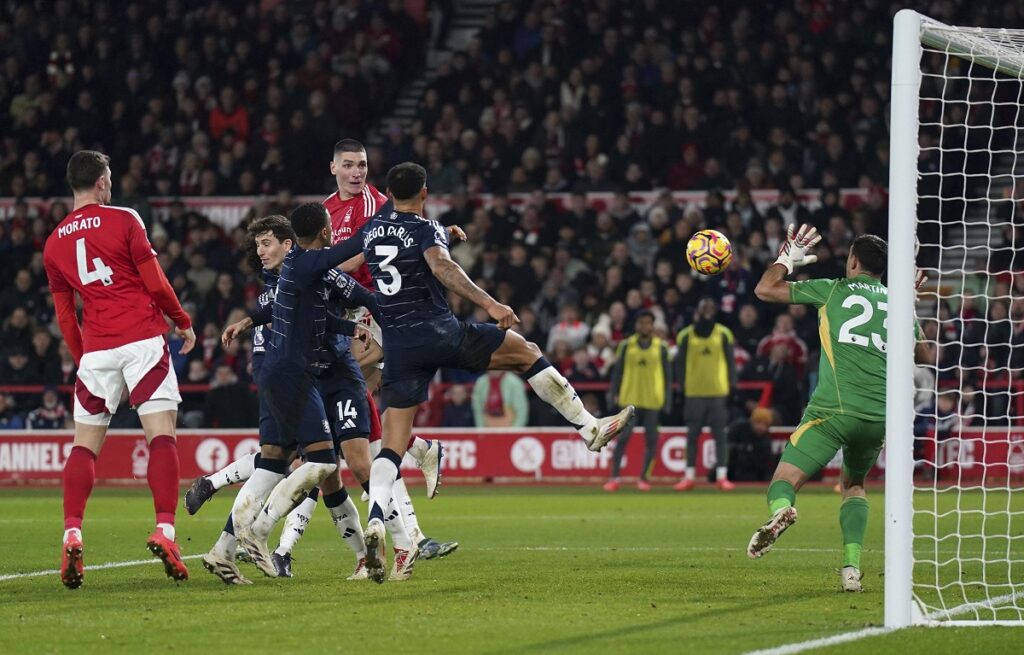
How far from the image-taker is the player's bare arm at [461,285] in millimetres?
8328

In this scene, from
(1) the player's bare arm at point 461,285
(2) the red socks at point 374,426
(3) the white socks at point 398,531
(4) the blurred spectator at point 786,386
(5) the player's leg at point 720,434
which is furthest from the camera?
(4) the blurred spectator at point 786,386

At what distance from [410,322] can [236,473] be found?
1.62 m

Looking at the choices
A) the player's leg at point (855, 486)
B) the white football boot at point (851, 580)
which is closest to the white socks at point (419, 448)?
the player's leg at point (855, 486)

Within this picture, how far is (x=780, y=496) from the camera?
8023 mm

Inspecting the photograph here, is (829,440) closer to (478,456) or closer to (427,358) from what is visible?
(427,358)

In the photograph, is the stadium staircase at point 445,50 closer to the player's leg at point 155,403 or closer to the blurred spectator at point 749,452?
the blurred spectator at point 749,452

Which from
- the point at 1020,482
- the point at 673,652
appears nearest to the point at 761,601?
the point at 673,652

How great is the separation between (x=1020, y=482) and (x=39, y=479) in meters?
12.8

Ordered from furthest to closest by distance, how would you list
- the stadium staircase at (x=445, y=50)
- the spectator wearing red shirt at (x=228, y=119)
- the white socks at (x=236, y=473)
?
the stadium staircase at (x=445, y=50) < the spectator wearing red shirt at (x=228, y=119) < the white socks at (x=236, y=473)

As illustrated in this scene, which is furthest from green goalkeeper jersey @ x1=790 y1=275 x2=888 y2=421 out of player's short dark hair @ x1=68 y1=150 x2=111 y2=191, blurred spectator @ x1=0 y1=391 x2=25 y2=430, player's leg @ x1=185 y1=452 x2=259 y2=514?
blurred spectator @ x1=0 y1=391 x2=25 y2=430

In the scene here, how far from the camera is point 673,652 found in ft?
19.8

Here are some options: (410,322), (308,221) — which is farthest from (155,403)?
(410,322)

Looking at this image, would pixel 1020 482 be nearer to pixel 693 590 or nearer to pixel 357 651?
pixel 693 590

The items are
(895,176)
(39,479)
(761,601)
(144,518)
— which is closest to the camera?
(895,176)
